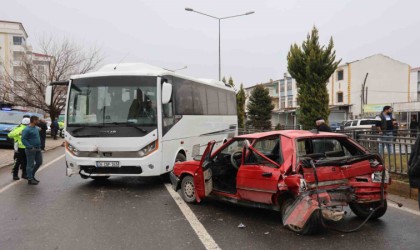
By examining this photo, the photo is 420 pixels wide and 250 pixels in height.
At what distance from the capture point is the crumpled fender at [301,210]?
198 inches

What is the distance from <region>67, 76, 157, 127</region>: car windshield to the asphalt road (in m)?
1.70

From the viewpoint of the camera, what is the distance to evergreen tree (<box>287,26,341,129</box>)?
20344mm

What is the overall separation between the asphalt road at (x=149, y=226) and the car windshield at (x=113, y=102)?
1701 mm

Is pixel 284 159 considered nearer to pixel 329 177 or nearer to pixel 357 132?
pixel 329 177

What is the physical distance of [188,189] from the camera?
24.3 ft

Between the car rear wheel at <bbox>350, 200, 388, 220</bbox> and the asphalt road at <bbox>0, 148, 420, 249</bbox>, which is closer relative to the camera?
the asphalt road at <bbox>0, 148, 420, 249</bbox>

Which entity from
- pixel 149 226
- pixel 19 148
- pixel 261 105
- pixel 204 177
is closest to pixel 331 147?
pixel 204 177

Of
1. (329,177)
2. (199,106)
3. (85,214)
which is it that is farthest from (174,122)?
(329,177)

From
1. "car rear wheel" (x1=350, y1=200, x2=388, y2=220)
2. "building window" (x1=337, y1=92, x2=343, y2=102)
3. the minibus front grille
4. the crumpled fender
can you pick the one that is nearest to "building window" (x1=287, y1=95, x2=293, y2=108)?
"building window" (x1=337, y1=92, x2=343, y2=102)

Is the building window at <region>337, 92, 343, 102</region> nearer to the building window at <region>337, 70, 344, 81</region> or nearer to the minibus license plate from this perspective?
the building window at <region>337, 70, 344, 81</region>

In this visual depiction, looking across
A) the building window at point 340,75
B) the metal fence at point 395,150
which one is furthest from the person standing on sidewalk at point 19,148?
the building window at point 340,75

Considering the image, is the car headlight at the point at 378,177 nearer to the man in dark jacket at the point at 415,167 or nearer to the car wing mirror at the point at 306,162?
the car wing mirror at the point at 306,162

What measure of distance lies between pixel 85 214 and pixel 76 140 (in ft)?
9.20

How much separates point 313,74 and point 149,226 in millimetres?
16528
